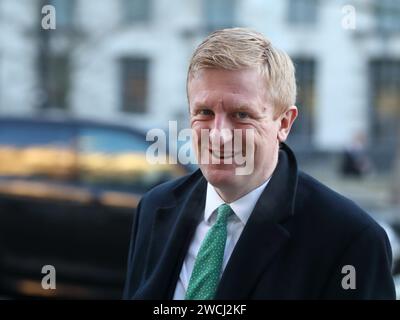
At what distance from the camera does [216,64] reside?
1.71 meters

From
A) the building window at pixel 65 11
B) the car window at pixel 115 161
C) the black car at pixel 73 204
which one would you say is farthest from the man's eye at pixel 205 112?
the building window at pixel 65 11

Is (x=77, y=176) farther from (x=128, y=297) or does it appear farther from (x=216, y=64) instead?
(x=216, y=64)

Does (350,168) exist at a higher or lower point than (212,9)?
lower

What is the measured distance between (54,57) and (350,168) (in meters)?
8.58

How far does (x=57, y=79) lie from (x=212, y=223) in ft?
60.8

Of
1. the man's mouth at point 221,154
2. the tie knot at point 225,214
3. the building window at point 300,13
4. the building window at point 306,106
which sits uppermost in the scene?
the building window at point 300,13

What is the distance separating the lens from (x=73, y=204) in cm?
571

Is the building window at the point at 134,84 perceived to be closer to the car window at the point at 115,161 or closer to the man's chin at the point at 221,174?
the car window at the point at 115,161

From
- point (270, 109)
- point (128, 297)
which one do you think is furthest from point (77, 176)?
point (270, 109)

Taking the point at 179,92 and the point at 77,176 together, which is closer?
the point at 77,176

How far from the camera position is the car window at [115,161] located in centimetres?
575

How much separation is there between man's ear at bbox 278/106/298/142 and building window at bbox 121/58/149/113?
2509 centimetres

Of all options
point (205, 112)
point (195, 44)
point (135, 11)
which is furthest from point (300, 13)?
point (205, 112)

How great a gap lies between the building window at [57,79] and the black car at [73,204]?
1314cm
